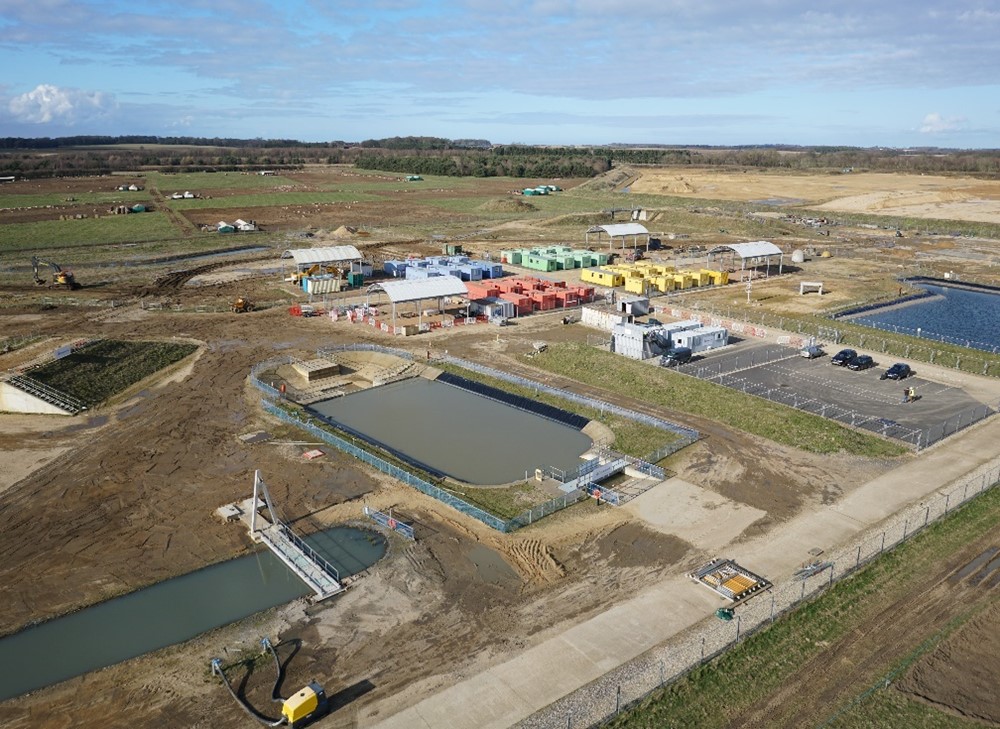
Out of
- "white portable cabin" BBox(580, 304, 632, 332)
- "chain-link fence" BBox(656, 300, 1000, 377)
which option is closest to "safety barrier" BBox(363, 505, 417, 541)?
"white portable cabin" BBox(580, 304, 632, 332)

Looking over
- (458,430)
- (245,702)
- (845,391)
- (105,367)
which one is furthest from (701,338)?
(105,367)

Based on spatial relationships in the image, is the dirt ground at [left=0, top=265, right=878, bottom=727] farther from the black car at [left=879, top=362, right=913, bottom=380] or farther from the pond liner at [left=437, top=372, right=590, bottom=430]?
the black car at [left=879, top=362, right=913, bottom=380]

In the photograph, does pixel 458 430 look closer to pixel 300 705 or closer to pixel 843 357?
pixel 300 705

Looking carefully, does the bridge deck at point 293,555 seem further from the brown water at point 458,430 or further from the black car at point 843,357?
the black car at point 843,357

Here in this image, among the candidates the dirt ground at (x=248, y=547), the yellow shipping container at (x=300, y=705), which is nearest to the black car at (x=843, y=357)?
the dirt ground at (x=248, y=547)

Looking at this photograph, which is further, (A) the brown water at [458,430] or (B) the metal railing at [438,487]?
(A) the brown water at [458,430]

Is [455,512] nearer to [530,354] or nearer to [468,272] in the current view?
[530,354]
